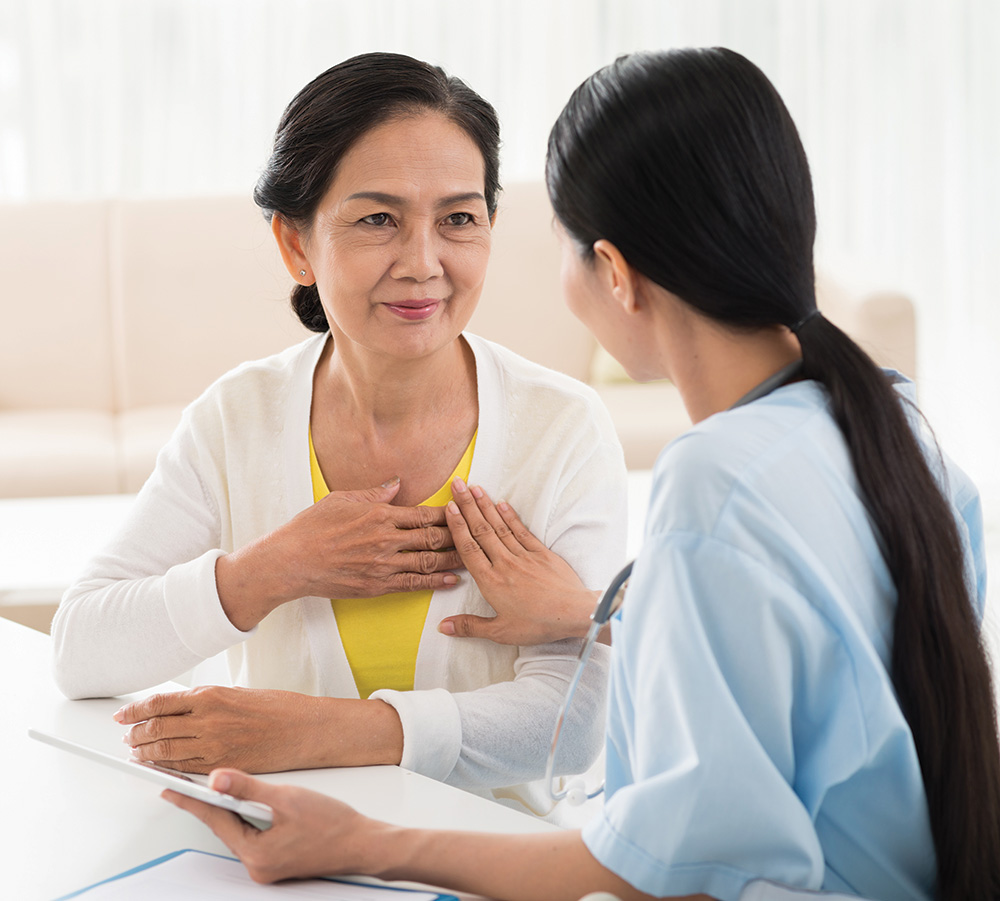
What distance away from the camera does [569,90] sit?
153 inches

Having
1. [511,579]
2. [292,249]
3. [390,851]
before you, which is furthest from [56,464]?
[390,851]

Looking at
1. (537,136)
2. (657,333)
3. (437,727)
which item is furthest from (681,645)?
(537,136)

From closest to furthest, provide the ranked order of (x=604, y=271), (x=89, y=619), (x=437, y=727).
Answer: (x=604, y=271) → (x=437, y=727) → (x=89, y=619)

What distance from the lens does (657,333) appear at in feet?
2.61

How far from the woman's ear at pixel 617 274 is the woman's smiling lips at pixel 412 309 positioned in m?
0.49

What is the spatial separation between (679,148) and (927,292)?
3.60m

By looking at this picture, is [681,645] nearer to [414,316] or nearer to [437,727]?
[437,727]

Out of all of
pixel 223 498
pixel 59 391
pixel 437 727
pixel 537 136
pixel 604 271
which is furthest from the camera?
pixel 537 136

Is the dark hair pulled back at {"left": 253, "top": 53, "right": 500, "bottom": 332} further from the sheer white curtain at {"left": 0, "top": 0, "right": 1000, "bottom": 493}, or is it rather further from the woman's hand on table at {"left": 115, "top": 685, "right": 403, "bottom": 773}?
the sheer white curtain at {"left": 0, "top": 0, "right": 1000, "bottom": 493}

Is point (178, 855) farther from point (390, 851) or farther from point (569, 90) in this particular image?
point (569, 90)

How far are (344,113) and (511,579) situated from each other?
0.54 m

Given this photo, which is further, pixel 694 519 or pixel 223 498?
pixel 223 498

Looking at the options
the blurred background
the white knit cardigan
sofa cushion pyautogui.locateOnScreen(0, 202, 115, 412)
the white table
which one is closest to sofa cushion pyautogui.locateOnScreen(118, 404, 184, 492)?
sofa cushion pyautogui.locateOnScreen(0, 202, 115, 412)

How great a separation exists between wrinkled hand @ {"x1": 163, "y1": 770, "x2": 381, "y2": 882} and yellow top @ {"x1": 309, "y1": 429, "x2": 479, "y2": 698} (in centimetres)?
46
